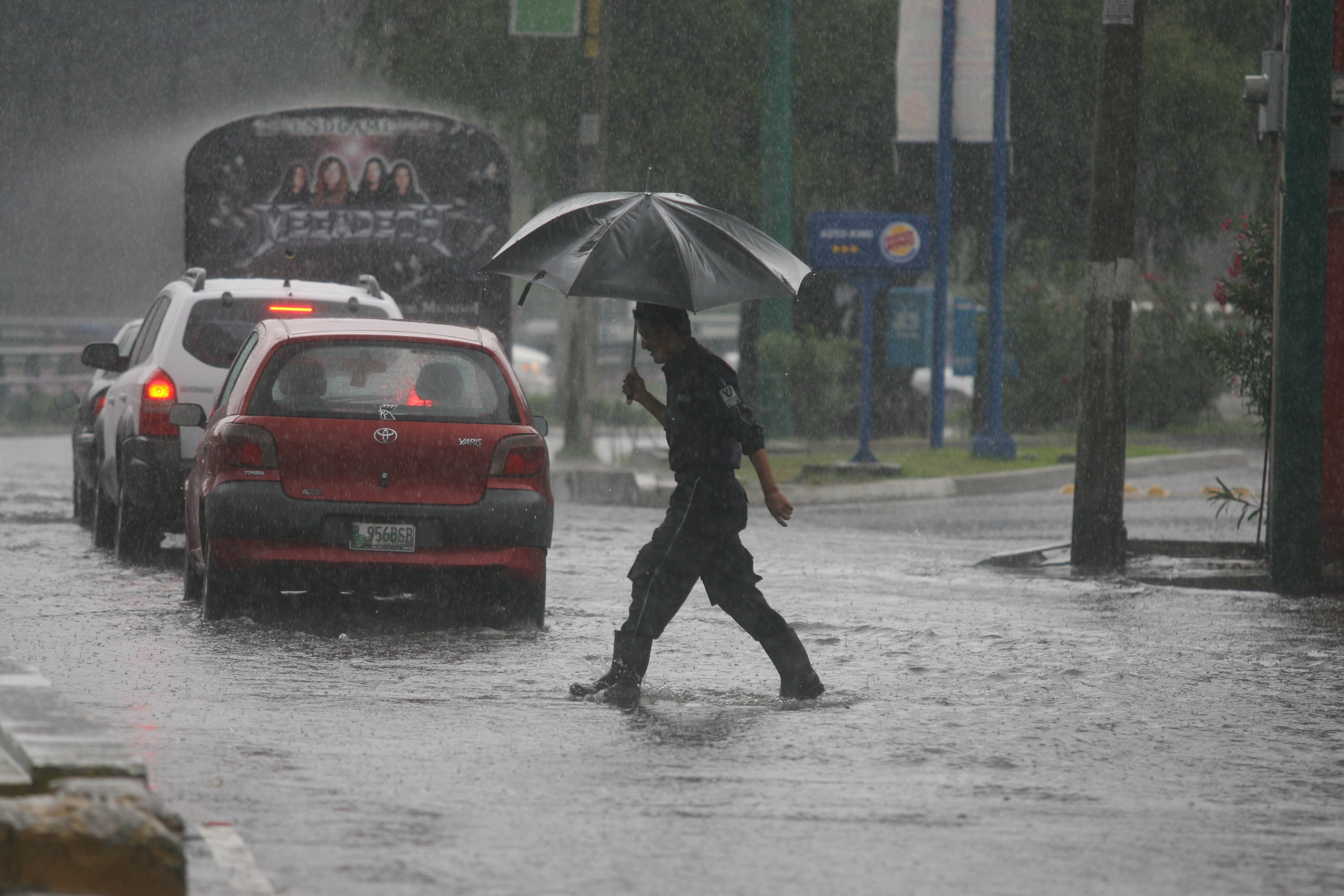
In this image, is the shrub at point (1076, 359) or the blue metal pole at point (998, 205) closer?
the blue metal pole at point (998, 205)

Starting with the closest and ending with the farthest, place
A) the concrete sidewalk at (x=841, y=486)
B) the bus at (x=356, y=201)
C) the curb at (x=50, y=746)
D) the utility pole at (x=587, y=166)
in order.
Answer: the curb at (x=50, y=746) → the bus at (x=356, y=201) → the concrete sidewalk at (x=841, y=486) → the utility pole at (x=587, y=166)

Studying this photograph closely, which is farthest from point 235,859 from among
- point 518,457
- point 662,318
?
point 518,457

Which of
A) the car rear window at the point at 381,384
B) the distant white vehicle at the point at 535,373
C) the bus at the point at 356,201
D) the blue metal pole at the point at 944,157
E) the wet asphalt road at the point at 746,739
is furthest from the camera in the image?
the distant white vehicle at the point at 535,373

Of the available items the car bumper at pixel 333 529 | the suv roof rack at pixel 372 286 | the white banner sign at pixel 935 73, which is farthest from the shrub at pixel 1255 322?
the white banner sign at pixel 935 73

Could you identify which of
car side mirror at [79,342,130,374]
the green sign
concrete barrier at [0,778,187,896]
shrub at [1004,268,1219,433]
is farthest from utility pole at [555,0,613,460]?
concrete barrier at [0,778,187,896]

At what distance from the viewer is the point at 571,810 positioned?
6.12 m

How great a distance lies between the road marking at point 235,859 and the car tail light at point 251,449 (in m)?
4.04

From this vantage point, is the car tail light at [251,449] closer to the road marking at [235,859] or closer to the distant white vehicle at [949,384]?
the road marking at [235,859]

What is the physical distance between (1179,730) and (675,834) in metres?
2.64

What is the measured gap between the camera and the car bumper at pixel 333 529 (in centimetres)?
967

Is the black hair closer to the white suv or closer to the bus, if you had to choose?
the white suv

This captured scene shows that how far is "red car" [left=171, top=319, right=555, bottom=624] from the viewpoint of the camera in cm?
970

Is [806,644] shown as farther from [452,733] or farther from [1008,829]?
[1008,829]

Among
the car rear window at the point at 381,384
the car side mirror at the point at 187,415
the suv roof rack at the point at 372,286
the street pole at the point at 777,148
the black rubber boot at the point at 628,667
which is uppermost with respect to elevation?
the street pole at the point at 777,148
